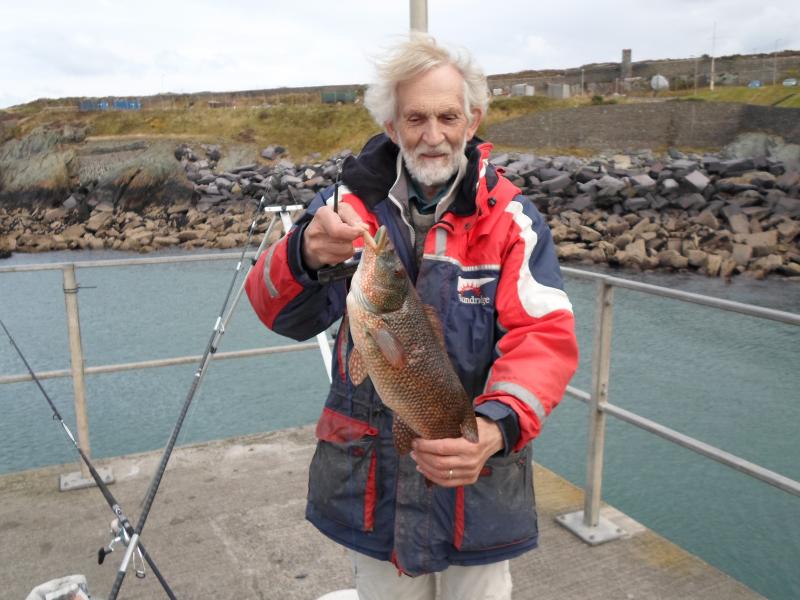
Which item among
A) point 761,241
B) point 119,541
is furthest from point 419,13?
point 761,241

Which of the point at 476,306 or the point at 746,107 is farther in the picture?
the point at 746,107

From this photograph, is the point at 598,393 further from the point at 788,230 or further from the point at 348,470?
the point at 788,230

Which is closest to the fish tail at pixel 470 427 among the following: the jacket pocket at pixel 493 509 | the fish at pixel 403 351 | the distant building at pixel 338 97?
the fish at pixel 403 351

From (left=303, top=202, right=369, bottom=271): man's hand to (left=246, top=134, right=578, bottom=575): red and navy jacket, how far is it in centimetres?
5

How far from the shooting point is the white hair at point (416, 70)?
6.23ft

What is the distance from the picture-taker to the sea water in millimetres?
6820

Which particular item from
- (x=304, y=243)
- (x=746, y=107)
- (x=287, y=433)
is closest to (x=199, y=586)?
(x=287, y=433)

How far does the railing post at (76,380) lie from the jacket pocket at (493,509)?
2.61 metres

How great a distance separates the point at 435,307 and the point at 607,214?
835 inches

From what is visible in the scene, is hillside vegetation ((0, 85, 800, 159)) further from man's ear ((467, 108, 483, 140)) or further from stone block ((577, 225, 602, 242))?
man's ear ((467, 108, 483, 140))

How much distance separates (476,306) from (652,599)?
6.51ft

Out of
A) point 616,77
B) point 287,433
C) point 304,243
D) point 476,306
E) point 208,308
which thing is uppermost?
point 616,77

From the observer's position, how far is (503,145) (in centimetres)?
3519

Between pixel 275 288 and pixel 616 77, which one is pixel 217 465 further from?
pixel 616 77
